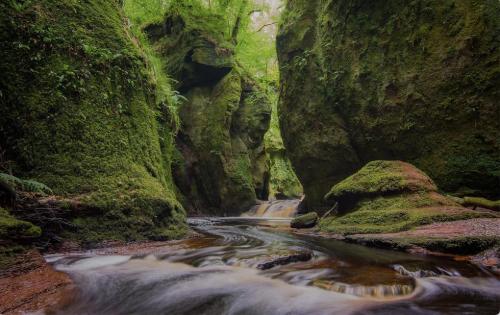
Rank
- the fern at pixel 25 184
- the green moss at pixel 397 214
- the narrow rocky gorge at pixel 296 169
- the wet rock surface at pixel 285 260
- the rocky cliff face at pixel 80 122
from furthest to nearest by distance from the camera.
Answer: the green moss at pixel 397 214, the rocky cliff face at pixel 80 122, the fern at pixel 25 184, the wet rock surface at pixel 285 260, the narrow rocky gorge at pixel 296 169

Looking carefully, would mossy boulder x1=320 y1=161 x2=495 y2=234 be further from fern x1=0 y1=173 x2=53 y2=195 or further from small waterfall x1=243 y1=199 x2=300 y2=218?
small waterfall x1=243 y1=199 x2=300 y2=218

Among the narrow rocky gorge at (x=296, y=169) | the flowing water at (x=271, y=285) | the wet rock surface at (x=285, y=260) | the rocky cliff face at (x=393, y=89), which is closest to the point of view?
the flowing water at (x=271, y=285)

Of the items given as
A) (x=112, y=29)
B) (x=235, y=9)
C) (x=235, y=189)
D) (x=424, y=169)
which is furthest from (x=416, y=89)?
(x=235, y=9)

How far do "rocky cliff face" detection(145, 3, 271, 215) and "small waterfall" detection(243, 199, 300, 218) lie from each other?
50 centimetres

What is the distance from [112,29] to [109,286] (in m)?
6.06

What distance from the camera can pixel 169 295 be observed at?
326cm

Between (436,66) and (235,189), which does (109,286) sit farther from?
(235,189)

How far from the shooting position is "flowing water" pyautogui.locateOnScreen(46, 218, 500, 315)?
9.43ft

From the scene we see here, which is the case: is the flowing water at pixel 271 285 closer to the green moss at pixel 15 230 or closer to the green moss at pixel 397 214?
the green moss at pixel 15 230

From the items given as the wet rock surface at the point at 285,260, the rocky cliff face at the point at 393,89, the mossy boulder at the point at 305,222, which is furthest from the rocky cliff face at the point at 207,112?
the wet rock surface at the point at 285,260

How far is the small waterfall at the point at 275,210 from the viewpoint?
15.1 m

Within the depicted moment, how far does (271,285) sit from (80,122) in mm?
4588

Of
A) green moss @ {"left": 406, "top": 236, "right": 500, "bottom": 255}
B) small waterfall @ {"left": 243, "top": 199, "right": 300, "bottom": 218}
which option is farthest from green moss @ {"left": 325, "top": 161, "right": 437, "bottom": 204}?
small waterfall @ {"left": 243, "top": 199, "right": 300, "bottom": 218}

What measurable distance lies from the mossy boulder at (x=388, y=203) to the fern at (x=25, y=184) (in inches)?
220
